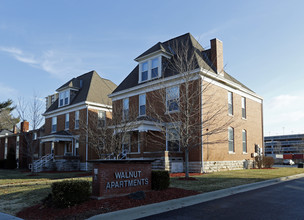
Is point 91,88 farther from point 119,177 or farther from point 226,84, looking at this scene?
point 119,177

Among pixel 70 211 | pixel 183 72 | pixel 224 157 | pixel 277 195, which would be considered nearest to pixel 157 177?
pixel 70 211

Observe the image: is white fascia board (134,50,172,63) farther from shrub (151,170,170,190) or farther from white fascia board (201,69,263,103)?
shrub (151,170,170,190)

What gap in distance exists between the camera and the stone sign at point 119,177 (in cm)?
928

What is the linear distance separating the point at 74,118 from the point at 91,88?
4.13 meters

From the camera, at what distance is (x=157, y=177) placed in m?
10.9

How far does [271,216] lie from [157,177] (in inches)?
178

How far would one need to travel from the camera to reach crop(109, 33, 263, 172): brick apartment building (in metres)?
20.5

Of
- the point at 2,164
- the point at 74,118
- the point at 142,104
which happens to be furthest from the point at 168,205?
the point at 2,164

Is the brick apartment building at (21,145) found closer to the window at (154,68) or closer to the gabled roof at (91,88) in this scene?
the gabled roof at (91,88)

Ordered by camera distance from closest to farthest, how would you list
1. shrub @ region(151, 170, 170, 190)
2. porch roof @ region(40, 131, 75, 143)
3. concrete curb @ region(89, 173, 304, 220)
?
concrete curb @ region(89, 173, 304, 220), shrub @ region(151, 170, 170, 190), porch roof @ region(40, 131, 75, 143)

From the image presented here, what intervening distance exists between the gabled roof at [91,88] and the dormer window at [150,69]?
813cm

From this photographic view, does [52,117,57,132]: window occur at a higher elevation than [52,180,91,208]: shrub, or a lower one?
higher

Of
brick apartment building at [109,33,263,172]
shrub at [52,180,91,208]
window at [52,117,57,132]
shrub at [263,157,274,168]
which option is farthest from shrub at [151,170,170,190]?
window at [52,117,57,132]

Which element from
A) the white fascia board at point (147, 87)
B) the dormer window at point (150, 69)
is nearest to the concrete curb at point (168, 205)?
the white fascia board at point (147, 87)
